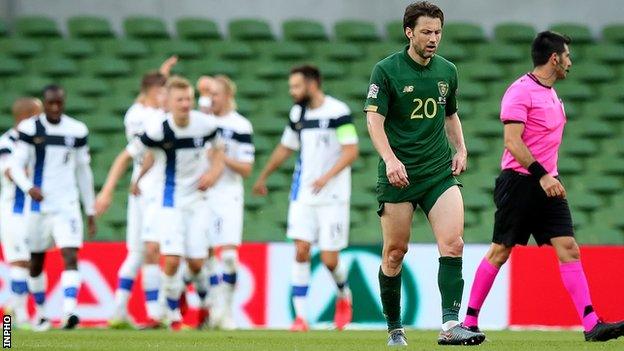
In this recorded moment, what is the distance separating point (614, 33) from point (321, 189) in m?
7.41

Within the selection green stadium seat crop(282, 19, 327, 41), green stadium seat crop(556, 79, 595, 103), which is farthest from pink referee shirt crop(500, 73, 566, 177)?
green stadium seat crop(282, 19, 327, 41)

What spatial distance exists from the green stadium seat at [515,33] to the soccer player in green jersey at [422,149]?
34.0 ft

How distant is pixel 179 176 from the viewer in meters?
13.2

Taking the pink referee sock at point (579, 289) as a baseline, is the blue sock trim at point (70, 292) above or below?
below

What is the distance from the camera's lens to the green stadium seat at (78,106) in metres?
18.0

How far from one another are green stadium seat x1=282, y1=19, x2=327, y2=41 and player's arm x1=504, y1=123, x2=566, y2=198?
30.8 ft

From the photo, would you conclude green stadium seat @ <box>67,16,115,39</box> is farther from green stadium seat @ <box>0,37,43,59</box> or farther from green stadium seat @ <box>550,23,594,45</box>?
green stadium seat @ <box>550,23,594,45</box>

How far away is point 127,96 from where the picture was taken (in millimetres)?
18312

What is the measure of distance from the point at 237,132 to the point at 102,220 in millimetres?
3172

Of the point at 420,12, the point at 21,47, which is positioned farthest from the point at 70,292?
the point at 21,47

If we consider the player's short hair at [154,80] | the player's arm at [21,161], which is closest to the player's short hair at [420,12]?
the player's arm at [21,161]

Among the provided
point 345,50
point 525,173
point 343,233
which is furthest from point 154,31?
point 525,173

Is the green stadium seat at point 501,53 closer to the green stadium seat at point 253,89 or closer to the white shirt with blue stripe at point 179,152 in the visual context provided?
the green stadium seat at point 253,89

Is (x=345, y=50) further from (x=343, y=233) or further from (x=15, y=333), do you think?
(x=15, y=333)
